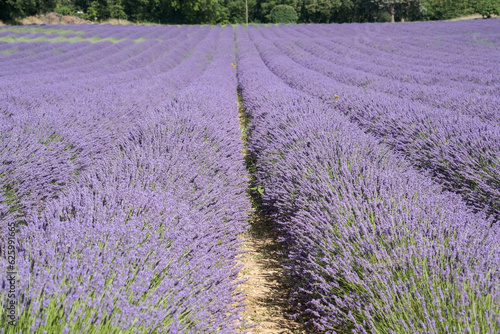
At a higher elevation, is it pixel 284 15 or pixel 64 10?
pixel 64 10

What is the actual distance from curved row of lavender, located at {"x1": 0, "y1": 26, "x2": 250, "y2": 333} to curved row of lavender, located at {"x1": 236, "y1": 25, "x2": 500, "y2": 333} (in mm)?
421

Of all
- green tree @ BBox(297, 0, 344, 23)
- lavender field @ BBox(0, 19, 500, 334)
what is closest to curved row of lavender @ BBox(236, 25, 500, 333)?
lavender field @ BBox(0, 19, 500, 334)

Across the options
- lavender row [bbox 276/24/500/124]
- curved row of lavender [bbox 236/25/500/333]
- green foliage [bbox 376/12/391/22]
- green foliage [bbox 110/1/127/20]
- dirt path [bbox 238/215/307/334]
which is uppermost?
green foliage [bbox 110/1/127/20]

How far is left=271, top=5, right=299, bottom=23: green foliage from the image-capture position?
3619 centimetres

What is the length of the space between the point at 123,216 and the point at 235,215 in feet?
2.88

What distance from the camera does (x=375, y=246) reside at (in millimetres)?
1810

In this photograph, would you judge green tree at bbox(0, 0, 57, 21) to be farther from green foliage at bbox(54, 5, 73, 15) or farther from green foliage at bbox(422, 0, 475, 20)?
green foliage at bbox(422, 0, 475, 20)

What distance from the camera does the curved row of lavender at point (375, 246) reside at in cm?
142

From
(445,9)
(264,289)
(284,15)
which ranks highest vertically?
(445,9)

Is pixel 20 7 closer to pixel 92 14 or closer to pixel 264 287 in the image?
pixel 92 14

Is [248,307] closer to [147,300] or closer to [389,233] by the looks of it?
[389,233]

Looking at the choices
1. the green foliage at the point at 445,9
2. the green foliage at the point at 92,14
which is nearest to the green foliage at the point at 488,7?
the green foliage at the point at 445,9

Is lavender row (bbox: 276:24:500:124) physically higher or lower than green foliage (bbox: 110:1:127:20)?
lower

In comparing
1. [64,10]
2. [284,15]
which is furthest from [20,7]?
[284,15]
